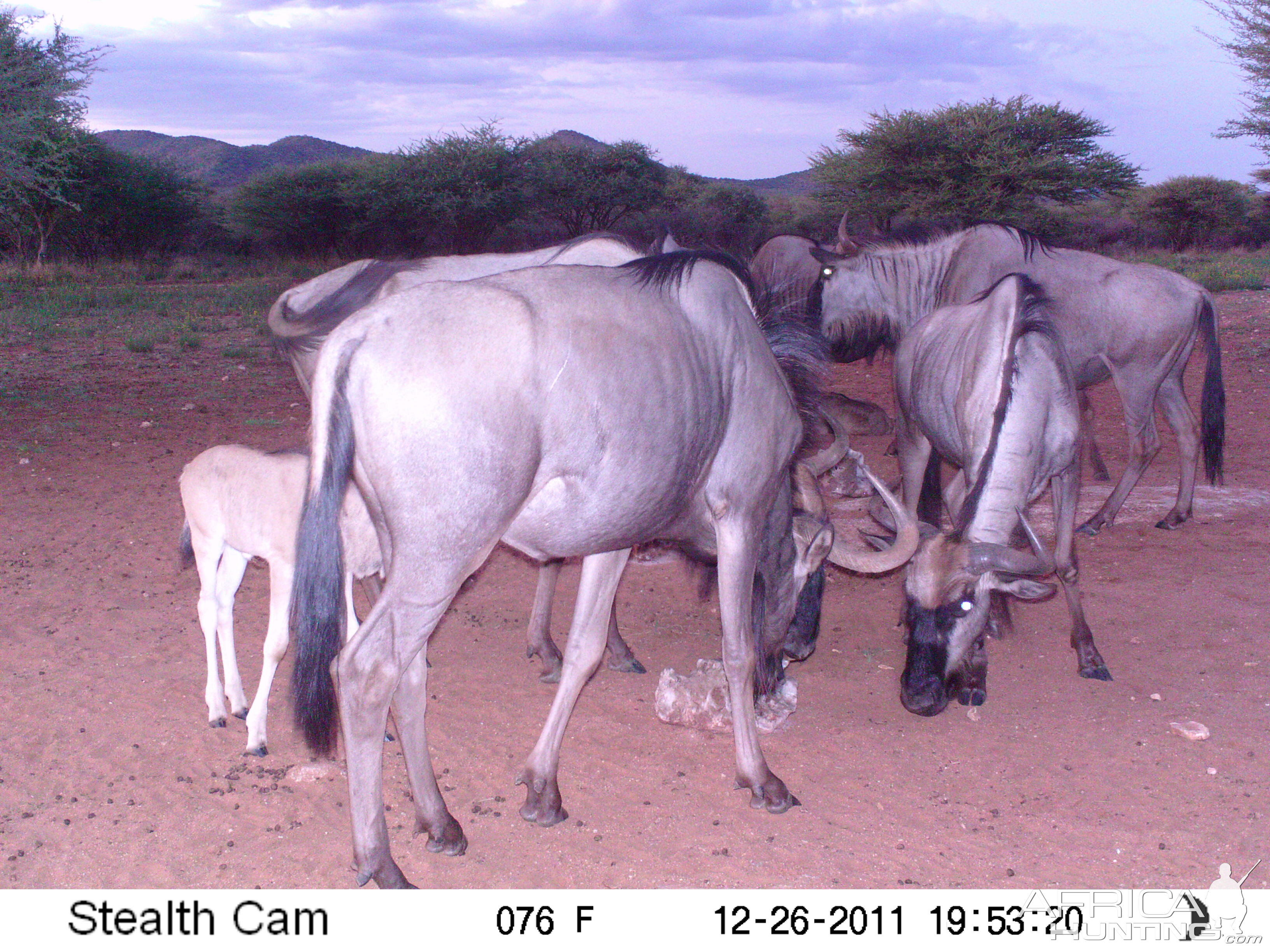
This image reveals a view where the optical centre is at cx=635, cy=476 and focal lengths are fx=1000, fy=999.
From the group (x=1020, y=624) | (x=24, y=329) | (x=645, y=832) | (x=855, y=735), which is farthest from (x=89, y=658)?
(x=24, y=329)

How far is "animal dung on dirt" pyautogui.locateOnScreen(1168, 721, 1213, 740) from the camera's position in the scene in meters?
4.03

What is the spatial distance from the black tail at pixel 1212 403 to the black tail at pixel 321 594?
20.8 ft

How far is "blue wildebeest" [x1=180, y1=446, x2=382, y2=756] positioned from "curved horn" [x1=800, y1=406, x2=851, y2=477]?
6.24ft

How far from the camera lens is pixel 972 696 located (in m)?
4.35

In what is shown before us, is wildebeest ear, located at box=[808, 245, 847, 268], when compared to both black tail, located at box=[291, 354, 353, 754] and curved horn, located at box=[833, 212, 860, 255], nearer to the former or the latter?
curved horn, located at box=[833, 212, 860, 255]

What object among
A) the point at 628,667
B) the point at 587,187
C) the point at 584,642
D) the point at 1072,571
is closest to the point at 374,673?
the point at 584,642

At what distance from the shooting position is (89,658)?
4527mm

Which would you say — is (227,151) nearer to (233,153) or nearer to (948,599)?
(233,153)

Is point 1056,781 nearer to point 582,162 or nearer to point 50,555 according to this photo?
point 50,555

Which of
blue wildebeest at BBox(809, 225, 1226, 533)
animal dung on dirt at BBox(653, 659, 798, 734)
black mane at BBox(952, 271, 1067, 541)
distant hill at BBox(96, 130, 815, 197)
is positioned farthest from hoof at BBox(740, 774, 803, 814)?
distant hill at BBox(96, 130, 815, 197)

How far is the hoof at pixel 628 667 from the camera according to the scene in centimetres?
478

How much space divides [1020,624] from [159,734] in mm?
4180

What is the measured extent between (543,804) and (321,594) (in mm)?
1187

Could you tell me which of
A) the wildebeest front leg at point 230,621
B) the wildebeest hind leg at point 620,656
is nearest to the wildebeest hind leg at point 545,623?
the wildebeest hind leg at point 620,656
